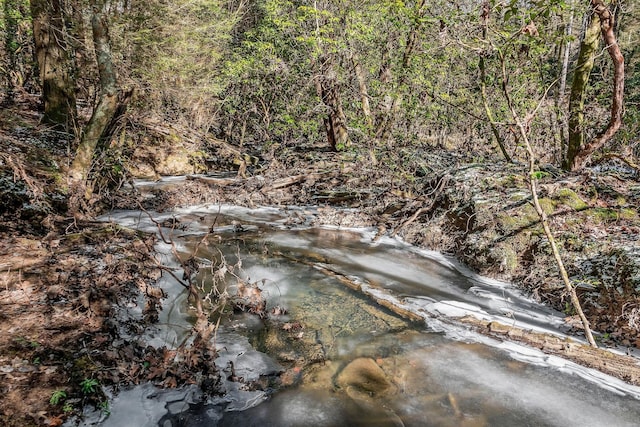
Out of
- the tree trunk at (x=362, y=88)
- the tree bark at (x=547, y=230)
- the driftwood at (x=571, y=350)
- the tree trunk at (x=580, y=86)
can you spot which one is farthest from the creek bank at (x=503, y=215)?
the tree trunk at (x=362, y=88)

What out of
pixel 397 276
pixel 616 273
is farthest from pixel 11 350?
pixel 616 273

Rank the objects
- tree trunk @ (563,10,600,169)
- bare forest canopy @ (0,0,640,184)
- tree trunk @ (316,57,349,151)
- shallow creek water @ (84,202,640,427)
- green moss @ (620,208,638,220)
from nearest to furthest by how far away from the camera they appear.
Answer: shallow creek water @ (84,202,640,427)
green moss @ (620,208,638,220)
tree trunk @ (563,10,600,169)
bare forest canopy @ (0,0,640,184)
tree trunk @ (316,57,349,151)

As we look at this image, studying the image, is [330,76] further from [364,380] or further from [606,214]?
[364,380]

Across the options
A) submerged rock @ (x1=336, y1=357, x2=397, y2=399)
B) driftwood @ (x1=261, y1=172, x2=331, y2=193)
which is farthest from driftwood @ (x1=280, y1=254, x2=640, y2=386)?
driftwood @ (x1=261, y1=172, x2=331, y2=193)

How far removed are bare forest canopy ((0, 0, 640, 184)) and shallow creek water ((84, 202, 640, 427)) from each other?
11.8 feet

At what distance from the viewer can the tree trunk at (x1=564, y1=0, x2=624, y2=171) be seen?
5.71 m

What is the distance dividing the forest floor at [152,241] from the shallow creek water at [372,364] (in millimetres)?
305

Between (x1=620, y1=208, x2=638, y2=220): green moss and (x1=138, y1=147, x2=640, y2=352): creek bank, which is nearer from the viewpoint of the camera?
(x1=138, y1=147, x2=640, y2=352): creek bank

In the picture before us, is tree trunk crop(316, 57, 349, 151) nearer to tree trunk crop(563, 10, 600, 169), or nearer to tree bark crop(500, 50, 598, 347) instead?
tree trunk crop(563, 10, 600, 169)

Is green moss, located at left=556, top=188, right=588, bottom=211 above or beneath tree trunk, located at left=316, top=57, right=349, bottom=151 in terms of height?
beneath

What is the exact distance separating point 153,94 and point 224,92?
3145 millimetres

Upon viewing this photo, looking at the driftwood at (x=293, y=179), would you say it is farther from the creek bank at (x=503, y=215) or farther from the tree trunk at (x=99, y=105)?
the tree trunk at (x=99, y=105)

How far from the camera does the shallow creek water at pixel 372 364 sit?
3.21 metres

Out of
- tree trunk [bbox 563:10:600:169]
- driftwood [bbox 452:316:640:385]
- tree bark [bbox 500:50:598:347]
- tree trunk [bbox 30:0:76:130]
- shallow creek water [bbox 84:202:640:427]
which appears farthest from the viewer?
tree trunk [bbox 30:0:76:130]
